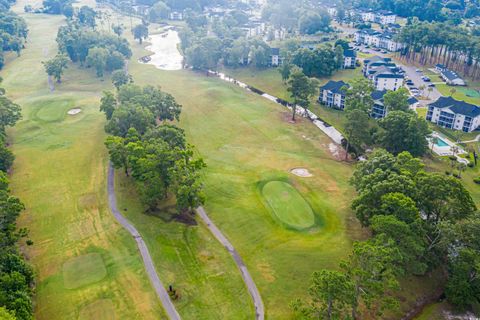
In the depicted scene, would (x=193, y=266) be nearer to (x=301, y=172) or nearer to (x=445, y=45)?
(x=301, y=172)

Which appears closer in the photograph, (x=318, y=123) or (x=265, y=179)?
(x=265, y=179)

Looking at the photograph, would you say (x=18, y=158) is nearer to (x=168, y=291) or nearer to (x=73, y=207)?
(x=73, y=207)

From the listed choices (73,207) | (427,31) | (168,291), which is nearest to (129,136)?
(73,207)

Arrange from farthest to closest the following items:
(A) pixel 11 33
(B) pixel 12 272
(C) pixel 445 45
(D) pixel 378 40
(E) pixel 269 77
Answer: (D) pixel 378 40, (A) pixel 11 33, (E) pixel 269 77, (C) pixel 445 45, (B) pixel 12 272

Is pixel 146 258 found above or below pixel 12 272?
below

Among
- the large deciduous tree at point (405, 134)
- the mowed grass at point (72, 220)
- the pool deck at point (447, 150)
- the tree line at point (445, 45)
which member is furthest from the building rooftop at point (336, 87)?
the mowed grass at point (72, 220)

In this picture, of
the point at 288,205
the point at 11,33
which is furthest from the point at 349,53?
the point at 11,33
